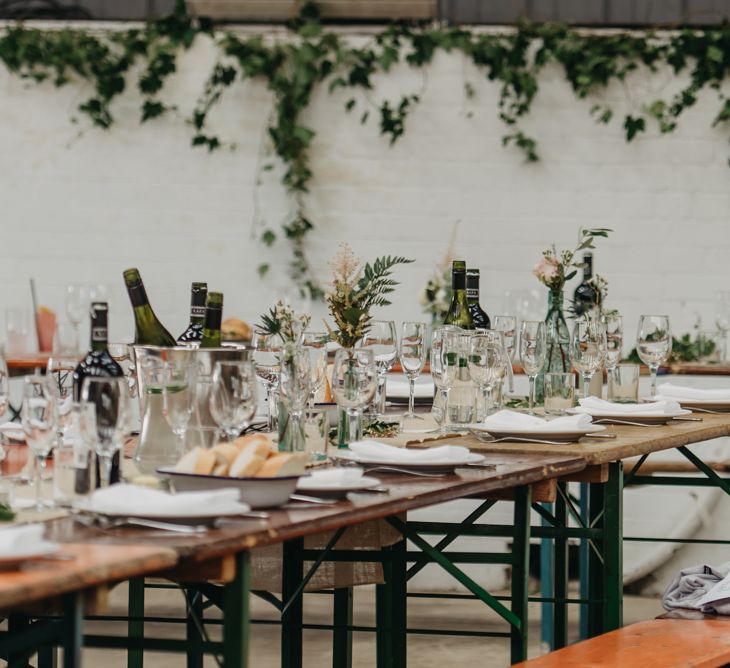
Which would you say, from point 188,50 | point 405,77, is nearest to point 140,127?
point 188,50

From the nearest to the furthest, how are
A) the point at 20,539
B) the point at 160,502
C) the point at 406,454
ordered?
the point at 20,539, the point at 160,502, the point at 406,454

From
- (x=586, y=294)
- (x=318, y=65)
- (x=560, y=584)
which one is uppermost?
(x=318, y=65)

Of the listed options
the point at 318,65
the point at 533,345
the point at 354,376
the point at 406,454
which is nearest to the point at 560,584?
the point at 533,345

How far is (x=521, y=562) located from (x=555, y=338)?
3.87 feet

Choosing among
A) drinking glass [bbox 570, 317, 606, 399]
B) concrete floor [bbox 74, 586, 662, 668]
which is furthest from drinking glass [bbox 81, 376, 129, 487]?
concrete floor [bbox 74, 586, 662, 668]

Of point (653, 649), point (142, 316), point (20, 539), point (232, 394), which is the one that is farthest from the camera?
→ point (142, 316)

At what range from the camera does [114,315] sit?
19.2 ft

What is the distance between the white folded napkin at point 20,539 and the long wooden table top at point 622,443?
1.20 m

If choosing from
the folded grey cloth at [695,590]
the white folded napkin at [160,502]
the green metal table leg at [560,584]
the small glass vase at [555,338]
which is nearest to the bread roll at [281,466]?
the white folded napkin at [160,502]

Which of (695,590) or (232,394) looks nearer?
(232,394)

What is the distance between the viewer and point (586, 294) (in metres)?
3.73

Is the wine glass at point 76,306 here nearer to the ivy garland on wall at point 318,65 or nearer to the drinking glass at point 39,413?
the ivy garland on wall at point 318,65

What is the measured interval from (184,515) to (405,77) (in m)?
4.52

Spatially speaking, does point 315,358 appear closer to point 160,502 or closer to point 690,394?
point 160,502
